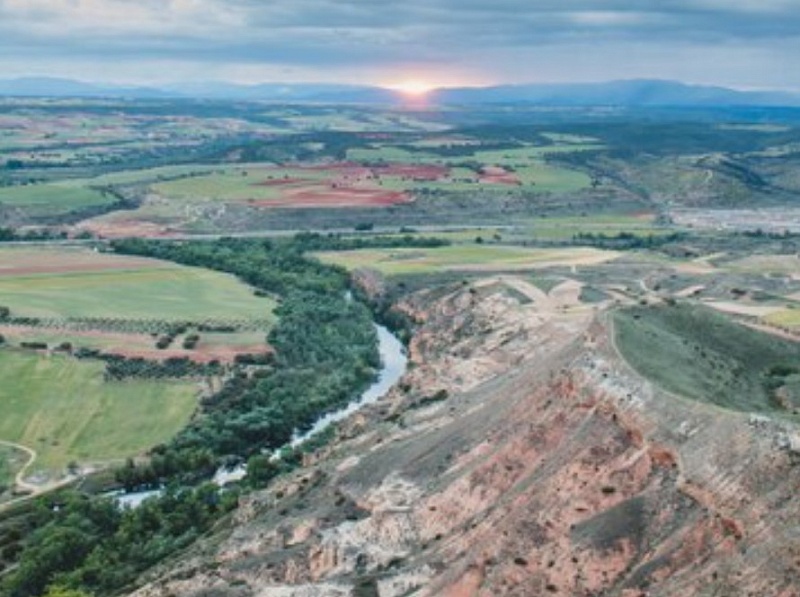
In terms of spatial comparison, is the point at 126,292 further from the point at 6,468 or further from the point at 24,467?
the point at 6,468

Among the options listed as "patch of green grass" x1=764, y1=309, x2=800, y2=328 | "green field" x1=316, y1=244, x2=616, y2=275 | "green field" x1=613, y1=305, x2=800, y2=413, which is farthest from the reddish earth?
"green field" x1=613, y1=305, x2=800, y2=413

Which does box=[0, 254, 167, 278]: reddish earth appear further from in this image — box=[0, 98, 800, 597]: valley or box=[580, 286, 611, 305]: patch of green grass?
box=[580, 286, 611, 305]: patch of green grass

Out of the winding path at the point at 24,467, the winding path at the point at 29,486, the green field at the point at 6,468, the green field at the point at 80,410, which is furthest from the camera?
the green field at the point at 80,410

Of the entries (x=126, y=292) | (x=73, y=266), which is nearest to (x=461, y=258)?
(x=126, y=292)

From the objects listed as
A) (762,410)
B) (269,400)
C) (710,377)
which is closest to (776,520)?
(762,410)

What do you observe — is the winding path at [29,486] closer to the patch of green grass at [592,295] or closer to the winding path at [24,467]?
the winding path at [24,467]

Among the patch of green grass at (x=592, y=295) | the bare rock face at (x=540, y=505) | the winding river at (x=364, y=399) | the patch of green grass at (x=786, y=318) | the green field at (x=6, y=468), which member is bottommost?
the winding river at (x=364, y=399)

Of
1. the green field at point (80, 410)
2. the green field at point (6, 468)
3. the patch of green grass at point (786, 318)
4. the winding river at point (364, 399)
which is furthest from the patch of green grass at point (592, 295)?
the green field at point (6, 468)
